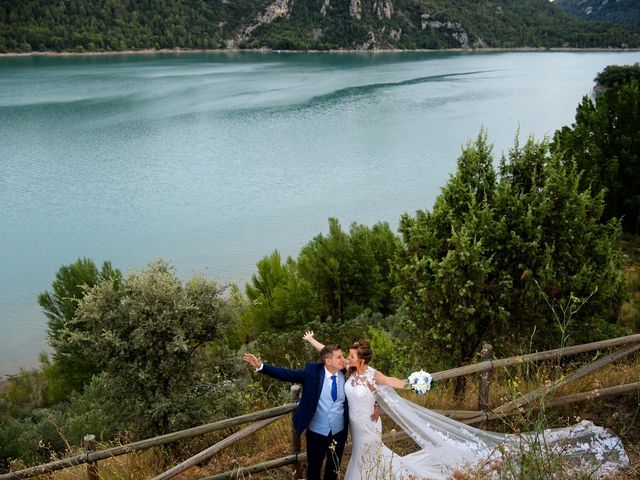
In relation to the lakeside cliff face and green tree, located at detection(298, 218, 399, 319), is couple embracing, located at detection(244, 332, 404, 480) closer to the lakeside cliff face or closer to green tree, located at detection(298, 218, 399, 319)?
green tree, located at detection(298, 218, 399, 319)

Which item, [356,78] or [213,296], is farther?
[356,78]

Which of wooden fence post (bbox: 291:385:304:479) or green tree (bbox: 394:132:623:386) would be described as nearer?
wooden fence post (bbox: 291:385:304:479)

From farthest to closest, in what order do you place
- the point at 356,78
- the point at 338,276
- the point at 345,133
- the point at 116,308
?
the point at 356,78, the point at 345,133, the point at 338,276, the point at 116,308

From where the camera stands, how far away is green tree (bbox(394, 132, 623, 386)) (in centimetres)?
880

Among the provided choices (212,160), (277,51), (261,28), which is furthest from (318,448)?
(261,28)

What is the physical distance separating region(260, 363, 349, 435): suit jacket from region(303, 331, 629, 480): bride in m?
0.23

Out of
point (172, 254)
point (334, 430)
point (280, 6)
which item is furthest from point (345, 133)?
point (280, 6)

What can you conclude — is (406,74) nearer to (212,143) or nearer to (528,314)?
(212,143)

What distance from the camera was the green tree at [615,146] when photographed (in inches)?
931

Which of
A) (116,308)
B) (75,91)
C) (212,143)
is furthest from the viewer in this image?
(75,91)

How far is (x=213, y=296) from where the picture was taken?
37.0ft

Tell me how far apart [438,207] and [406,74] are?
342 feet

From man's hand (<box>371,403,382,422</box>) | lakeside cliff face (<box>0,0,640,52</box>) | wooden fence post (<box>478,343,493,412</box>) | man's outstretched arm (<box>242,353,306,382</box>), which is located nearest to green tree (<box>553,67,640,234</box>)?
wooden fence post (<box>478,343,493,412</box>)

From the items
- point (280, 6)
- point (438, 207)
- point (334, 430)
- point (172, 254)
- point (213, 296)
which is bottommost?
point (172, 254)
